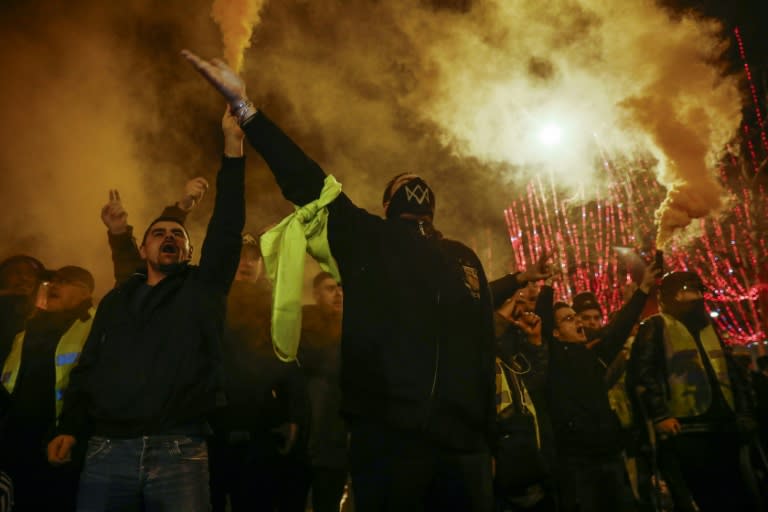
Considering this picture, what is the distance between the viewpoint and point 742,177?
2362 cm

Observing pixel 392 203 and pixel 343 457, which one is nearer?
pixel 392 203

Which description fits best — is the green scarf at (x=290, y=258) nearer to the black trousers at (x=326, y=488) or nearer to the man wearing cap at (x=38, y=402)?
the man wearing cap at (x=38, y=402)

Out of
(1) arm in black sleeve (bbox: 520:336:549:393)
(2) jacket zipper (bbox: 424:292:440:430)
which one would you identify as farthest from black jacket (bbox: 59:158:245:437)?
(1) arm in black sleeve (bbox: 520:336:549:393)

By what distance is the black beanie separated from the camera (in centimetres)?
321

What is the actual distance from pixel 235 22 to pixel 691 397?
242 inches

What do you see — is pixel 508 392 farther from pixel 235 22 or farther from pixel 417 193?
pixel 235 22

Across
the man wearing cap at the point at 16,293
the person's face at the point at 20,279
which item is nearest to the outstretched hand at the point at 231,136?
the man wearing cap at the point at 16,293

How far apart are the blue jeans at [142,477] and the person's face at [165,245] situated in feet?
3.30

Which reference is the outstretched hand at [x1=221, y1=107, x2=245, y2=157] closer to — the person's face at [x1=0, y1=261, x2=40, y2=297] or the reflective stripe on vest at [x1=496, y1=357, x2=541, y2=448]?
the reflective stripe on vest at [x1=496, y1=357, x2=541, y2=448]

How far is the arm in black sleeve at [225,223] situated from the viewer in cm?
342

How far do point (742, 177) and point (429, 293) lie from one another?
80.3 feet

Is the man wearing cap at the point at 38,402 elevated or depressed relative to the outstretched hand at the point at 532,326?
depressed

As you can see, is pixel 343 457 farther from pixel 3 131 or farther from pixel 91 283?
pixel 3 131

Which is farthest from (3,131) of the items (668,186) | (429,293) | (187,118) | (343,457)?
(668,186)
